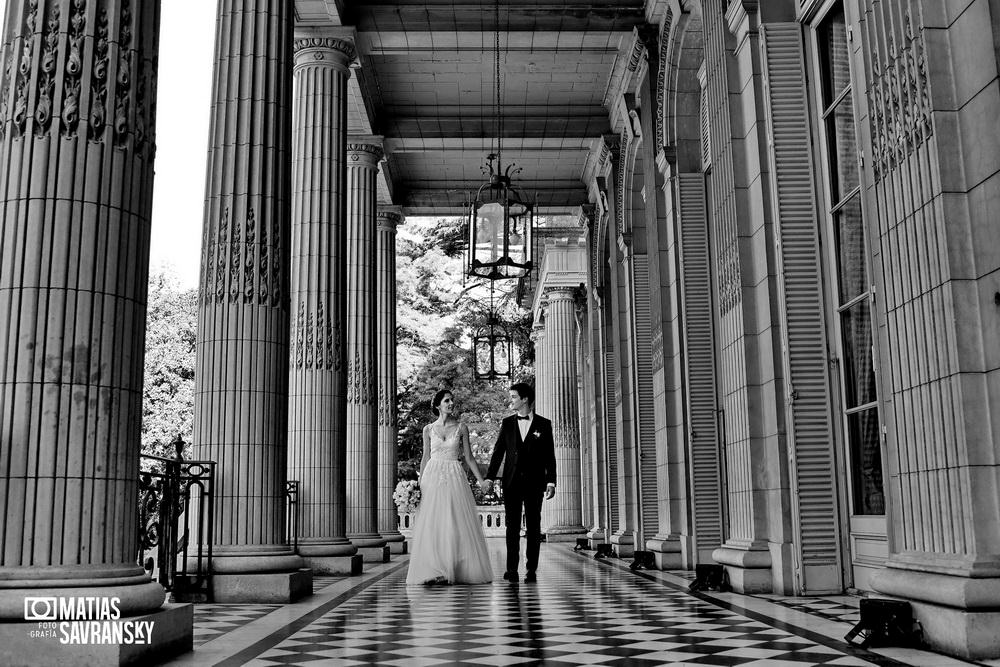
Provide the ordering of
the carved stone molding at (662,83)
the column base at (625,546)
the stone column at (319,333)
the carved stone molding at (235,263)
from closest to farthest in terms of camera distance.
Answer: the carved stone molding at (235,263), the stone column at (319,333), the carved stone molding at (662,83), the column base at (625,546)

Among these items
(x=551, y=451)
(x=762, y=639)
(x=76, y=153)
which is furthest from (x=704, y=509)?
(x=76, y=153)

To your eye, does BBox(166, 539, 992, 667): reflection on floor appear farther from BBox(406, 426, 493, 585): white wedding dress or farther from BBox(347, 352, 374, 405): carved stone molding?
BBox(347, 352, 374, 405): carved stone molding

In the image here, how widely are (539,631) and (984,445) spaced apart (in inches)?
111

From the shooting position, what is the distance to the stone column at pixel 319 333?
40.3 ft

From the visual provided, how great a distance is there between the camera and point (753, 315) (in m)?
8.39

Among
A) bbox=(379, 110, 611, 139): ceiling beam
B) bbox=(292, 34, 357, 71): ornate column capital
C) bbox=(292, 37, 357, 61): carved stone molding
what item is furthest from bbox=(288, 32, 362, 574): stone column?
bbox=(379, 110, 611, 139): ceiling beam

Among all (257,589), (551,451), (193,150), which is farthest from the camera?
(193,150)

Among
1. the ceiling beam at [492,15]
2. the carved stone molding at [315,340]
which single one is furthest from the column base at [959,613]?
the ceiling beam at [492,15]

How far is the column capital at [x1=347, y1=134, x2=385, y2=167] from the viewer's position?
17.8 m

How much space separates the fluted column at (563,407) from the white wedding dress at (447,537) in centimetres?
1579

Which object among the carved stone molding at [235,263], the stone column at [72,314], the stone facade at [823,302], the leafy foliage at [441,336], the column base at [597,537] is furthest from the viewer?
the leafy foliage at [441,336]

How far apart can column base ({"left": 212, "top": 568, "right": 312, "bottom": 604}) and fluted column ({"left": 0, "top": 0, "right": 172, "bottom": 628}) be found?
3.50 meters

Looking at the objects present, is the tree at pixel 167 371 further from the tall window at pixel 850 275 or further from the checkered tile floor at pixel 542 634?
the tall window at pixel 850 275

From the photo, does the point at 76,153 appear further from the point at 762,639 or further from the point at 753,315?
the point at 753,315
